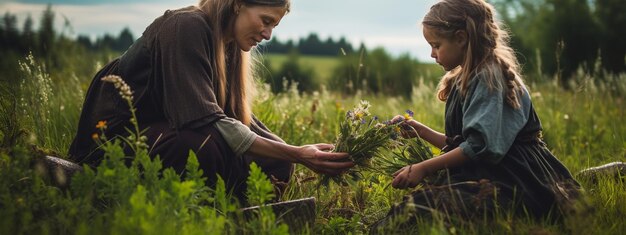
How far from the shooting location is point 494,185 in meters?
3.30

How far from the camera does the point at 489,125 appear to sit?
10.3ft

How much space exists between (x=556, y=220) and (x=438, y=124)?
11.4 ft

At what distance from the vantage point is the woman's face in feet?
12.3

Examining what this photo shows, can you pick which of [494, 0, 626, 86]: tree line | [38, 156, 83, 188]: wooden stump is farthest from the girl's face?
[494, 0, 626, 86]: tree line

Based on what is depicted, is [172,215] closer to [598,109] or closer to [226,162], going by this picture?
[226,162]

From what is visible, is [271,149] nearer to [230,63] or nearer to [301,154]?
[301,154]

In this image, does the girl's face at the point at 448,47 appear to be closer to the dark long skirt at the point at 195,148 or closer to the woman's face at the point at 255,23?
the woman's face at the point at 255,23

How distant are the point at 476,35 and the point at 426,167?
0.73 meters

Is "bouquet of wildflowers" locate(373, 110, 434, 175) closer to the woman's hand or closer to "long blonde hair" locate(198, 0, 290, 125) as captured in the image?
the woman's hand

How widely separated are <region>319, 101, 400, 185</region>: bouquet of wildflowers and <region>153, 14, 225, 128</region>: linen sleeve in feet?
2.18

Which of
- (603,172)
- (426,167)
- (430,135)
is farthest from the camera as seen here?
(603,172)

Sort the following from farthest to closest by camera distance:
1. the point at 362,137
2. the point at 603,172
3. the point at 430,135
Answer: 1. the point at 603,172
2. the point at 430,135
3. the point at 362,137

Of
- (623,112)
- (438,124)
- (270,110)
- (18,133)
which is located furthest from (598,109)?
(18,133)

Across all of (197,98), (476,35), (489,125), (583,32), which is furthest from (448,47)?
(583,32)
